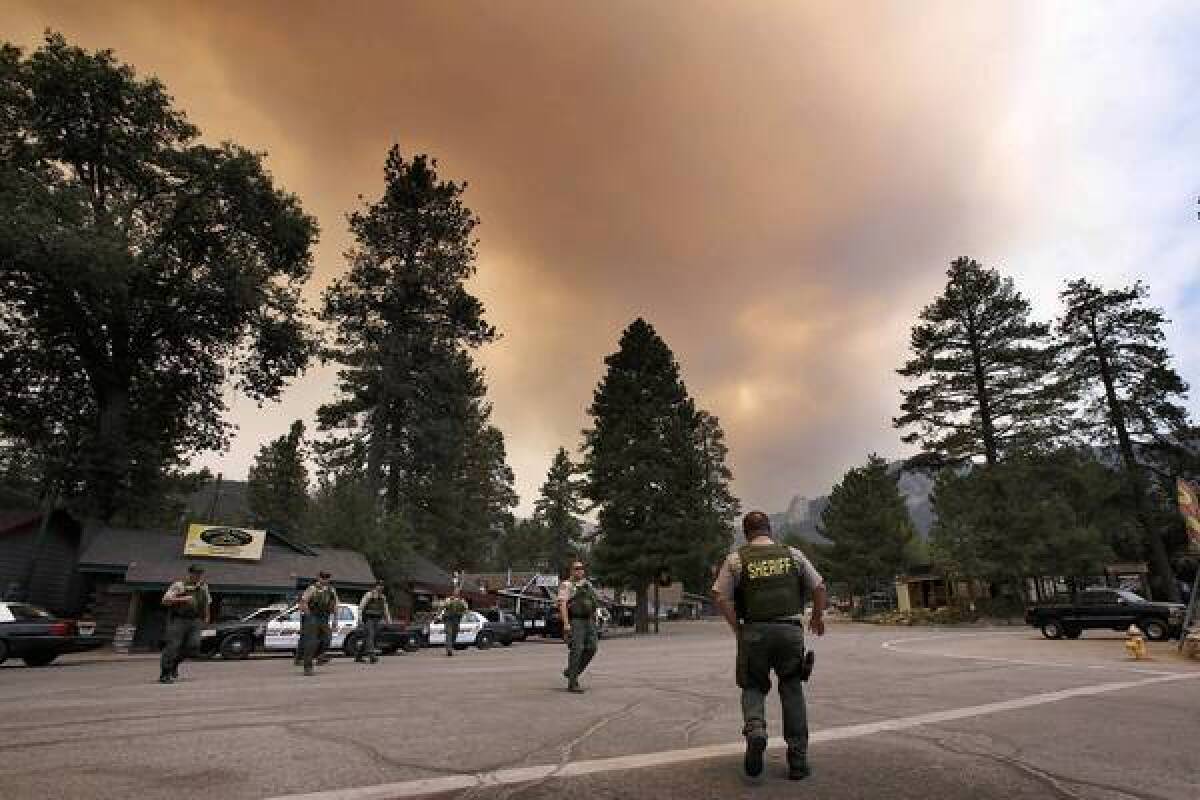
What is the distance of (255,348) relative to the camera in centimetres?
3619

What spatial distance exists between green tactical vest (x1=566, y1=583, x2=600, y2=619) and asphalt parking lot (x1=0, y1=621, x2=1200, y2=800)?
3.37 ft

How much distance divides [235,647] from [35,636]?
A: 179 inches

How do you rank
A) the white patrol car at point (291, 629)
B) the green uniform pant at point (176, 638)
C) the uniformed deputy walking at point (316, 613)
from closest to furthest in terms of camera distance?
1. the green uniform pant at point (176, 638)
2. the uniformed deputy walking at point (316, 613)
3. the white patrol car at point (291, 629)

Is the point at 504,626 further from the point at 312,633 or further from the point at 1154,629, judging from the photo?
the point at 1154,629

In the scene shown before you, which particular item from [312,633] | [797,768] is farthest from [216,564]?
[797,768]

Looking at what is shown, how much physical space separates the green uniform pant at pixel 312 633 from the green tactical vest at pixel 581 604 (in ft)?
18.5

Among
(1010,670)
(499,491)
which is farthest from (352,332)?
(499,491)

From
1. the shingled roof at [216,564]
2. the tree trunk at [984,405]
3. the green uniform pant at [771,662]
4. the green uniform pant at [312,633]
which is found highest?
the tree trunk at [984,405]

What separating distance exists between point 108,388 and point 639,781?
120ft

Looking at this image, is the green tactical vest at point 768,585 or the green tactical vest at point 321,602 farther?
the green tactical vest at point 321,602

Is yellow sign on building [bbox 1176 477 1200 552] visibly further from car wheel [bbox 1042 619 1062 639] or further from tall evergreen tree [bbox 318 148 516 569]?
tall evergreen tree [bbox 318 148 516 569]

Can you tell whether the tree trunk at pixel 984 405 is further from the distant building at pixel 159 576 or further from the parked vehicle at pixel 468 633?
the distant building at pixel 159 576

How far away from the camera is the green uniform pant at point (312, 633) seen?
12.6 m

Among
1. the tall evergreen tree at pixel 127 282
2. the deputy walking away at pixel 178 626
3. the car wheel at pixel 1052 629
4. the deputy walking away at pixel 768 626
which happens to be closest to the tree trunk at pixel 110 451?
the tall evergreen tree at pixel 127 282
